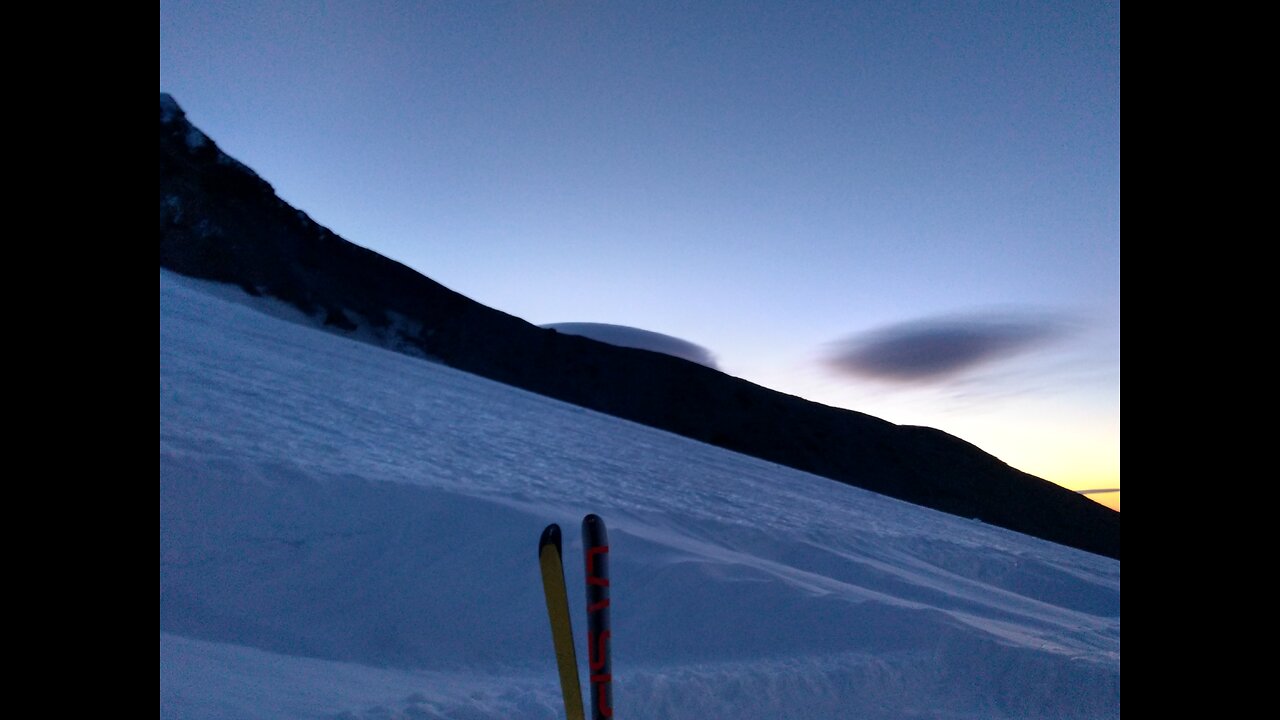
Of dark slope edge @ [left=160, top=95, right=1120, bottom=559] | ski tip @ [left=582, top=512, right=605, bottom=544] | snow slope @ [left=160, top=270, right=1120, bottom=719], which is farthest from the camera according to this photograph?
dark slope edge @ [left=160, top=95, right=1120, bottom=559]

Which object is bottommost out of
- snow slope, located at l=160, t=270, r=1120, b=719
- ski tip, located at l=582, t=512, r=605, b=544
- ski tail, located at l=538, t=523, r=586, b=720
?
snow slope, located at l=160, t=270, r=1120, b=719

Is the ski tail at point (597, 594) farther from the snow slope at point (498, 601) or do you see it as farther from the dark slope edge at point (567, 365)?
the dark slope edge at point (567, 365)

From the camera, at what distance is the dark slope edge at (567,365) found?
47.3 m

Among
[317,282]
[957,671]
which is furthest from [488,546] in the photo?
[317,282]

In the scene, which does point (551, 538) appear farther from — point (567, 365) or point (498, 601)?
point (567, 365)

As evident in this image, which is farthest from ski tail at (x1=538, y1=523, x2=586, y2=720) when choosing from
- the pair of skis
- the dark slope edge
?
the dark slope edge

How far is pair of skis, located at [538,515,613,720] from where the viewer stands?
2.19 metres

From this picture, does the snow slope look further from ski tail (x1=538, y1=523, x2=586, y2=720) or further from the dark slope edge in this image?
the dark slope edge

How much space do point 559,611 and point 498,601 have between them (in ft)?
11.4

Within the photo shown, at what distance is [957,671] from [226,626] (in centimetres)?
475

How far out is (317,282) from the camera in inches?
1938
